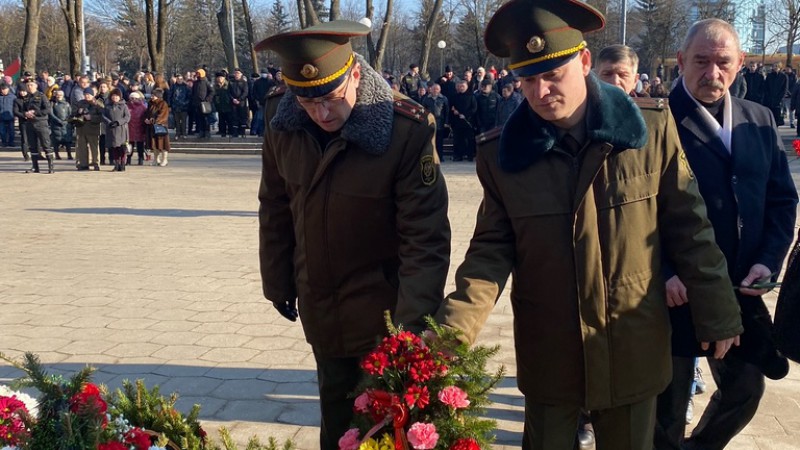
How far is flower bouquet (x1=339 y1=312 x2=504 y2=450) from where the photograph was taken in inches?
81.7

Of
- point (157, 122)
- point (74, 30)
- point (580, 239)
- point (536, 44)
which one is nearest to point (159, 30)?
point (74, 30)

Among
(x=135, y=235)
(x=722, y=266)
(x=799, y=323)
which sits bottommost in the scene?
(x=135, y=235)

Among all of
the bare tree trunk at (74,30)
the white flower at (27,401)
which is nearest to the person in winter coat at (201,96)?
the bare tree trunk at (74,30)

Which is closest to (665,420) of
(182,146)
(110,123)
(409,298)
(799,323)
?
(799,323)

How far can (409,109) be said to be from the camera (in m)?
3.24

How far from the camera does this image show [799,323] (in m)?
3.10

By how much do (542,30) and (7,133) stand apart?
24625 millimetres

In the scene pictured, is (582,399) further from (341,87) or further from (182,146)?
(182,146)

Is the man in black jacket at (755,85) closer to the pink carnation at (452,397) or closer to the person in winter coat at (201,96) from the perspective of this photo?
the person in winter coat at (201,96)

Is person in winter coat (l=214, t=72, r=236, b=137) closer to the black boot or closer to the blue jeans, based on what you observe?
the blue jeans

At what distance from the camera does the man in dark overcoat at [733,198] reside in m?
3.53

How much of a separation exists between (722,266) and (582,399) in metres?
0.66

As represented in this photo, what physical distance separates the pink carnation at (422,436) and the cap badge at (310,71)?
56.5 inches

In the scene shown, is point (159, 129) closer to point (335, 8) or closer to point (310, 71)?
point (335, 8)
